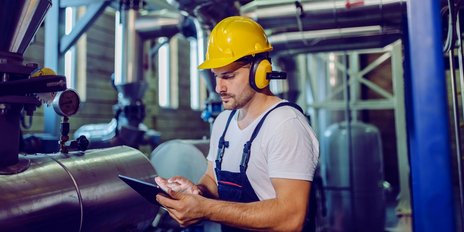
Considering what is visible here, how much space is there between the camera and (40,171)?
69.8 inches

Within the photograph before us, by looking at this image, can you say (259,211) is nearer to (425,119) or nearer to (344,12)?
(425,119)

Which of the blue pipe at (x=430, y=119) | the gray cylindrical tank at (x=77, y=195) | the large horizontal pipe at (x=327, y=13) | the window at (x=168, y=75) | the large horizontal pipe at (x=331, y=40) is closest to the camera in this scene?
the blue pipe at (x=430, y=119)

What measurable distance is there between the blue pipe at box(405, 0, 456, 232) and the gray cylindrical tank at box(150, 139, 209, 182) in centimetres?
203

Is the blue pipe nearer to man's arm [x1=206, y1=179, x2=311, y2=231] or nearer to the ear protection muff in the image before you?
man's arm [x1=206, y1=179, x2=311, y2=231]

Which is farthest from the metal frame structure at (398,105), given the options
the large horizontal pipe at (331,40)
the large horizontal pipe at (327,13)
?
the large horizontal pipe at (327,13)

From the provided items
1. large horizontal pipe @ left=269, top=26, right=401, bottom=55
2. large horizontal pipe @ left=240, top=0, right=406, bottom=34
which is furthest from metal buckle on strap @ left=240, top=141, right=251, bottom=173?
large horizontal pipe @ left=269, top=26, right=401, bottom=55

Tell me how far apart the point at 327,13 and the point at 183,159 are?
1.79 metres

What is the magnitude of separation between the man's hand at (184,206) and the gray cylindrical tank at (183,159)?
5.70 feet

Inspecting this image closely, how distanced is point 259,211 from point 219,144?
19.6 inches

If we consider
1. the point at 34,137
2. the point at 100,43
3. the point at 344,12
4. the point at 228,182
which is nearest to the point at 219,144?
the point at 228,182

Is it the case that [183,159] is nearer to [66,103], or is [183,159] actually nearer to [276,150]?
[66,103]

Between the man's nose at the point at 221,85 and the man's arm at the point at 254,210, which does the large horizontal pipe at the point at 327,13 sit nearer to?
the man's nose at the point at 221,85

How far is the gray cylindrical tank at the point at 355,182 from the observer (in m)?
5.00

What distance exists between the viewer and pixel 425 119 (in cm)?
133
